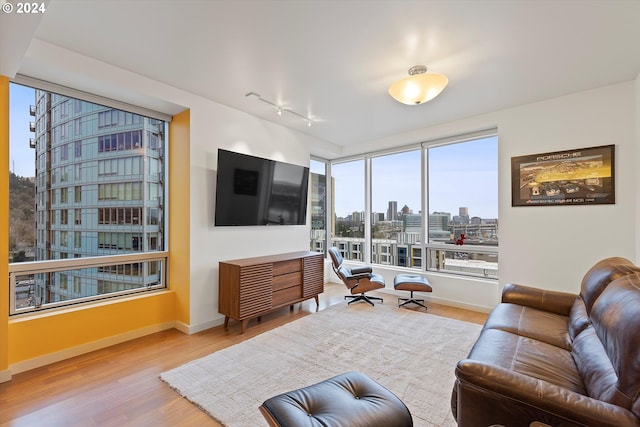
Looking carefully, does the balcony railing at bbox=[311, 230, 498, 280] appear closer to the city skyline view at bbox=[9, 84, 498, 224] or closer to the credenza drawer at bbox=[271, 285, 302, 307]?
the city skyline view at bbox=[9, 84, 498, 224]

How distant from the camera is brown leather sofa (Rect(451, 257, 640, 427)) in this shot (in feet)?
3.80

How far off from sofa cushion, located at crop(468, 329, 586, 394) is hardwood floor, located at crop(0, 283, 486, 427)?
1.86 m

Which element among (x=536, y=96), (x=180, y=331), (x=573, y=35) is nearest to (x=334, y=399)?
(x=180, y=331)

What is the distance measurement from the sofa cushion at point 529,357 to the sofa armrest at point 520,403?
34cm

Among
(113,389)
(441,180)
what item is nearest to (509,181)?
(441,180)

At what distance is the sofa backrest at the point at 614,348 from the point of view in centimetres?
115

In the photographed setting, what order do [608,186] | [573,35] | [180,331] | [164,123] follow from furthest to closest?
1. [164,123]
2. [180,331]
3. [608,186]
4. [573,35]

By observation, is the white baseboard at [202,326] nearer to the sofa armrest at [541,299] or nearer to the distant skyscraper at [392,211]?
the sofa armrest at [541,299]

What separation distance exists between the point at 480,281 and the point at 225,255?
3.66 metres

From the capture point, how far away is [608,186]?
3.24 meters

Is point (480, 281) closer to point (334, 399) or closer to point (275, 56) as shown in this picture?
point (334, 399)

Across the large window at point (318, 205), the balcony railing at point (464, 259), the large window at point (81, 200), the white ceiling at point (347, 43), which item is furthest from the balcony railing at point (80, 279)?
the balcony railing at point (464, 259)

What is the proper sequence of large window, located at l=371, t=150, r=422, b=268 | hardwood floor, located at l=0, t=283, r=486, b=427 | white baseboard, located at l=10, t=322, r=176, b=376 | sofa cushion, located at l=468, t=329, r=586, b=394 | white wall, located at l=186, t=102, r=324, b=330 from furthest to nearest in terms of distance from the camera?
1. large window, located at l=371, t=150, r=422, b=268
2. white wall, located at l=186, t=102, r=324, b=330
3. white baseboard, located at l=10, t=322, r=176, b=376
4. hardwood floor, located at l=0, t=283, r=486, b=427
5. sofa cushion, located at l=468, t=329, r=586, b=394

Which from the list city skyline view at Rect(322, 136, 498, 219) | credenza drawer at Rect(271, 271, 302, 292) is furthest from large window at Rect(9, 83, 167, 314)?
city skyline view at Rect(322, 136, 498, 219)
